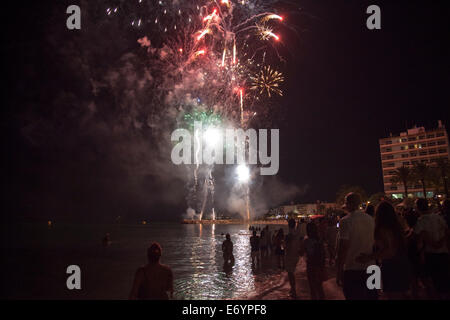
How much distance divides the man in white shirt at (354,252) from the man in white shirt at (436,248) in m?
1.83

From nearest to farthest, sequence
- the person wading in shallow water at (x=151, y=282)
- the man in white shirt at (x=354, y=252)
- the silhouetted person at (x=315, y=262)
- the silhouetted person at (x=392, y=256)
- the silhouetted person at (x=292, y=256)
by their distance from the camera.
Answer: the silhouetted person at (x=392, y=256), the man in white shirt at (x=354, y=252), the person wading in shallow water at (x=151, y=282), the silhouetted person at (x=315, y=262), the silhouetted person at (x=292, y=256)

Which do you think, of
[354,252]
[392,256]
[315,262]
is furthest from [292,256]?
[392,256]

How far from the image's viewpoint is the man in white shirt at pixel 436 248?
5332mm

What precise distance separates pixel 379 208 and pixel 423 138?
120950mm

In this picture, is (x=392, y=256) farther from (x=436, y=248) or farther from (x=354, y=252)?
(x=436, y=248)

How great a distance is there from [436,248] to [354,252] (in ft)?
7.51

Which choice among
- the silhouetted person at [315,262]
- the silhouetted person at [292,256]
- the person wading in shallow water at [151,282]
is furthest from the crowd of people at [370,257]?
the silhouetted person at [292,256]

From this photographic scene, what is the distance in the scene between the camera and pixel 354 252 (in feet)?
14.0

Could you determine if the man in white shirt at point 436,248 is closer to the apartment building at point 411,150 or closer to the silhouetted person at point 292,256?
the silhouetted person at point 292,256

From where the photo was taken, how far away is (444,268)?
5.36 meters

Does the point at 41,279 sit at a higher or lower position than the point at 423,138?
lower
